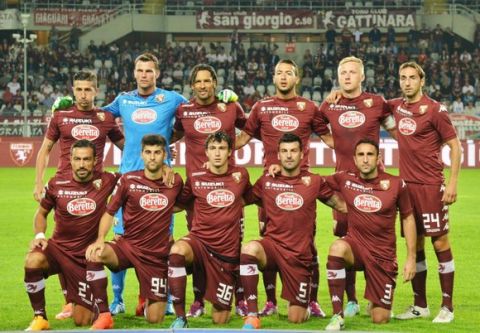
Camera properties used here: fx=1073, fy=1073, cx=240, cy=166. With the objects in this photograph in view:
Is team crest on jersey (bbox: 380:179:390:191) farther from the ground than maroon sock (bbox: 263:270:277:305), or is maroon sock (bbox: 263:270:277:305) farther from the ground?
team crest on jersey (bbox: 380:179:390:191)

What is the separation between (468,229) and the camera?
15.9m

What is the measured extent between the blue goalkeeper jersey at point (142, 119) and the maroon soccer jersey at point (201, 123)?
130 mm

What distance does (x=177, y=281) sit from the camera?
8422mm

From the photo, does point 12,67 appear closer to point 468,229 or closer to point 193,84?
point 468,229

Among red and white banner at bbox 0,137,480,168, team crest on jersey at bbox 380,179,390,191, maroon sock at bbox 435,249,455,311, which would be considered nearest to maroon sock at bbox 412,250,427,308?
maroon sock at bbox 435,249,455,311

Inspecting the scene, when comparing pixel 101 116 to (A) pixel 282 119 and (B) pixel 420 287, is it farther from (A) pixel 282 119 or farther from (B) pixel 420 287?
(B) pixel 420 287

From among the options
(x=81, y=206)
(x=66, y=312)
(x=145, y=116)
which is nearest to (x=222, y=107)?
(x=145, y=116)

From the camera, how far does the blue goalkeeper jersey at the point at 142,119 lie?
9.50 metres

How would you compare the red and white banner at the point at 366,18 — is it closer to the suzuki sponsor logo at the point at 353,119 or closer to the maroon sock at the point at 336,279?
the suzuki sponsor logo at the point at 353,119

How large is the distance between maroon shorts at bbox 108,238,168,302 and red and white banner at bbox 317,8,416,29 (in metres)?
34.5

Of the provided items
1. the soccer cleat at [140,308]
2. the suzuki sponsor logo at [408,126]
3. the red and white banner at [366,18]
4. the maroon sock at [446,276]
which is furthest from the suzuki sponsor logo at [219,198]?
the red and white banner at [366,18]

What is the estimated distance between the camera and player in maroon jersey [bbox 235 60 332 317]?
30.0 ft

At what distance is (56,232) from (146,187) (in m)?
0.85

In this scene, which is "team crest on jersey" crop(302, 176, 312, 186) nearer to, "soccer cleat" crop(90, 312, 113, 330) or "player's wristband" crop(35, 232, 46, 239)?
"soccer cleat" crop(90, 312, 113, 330)
